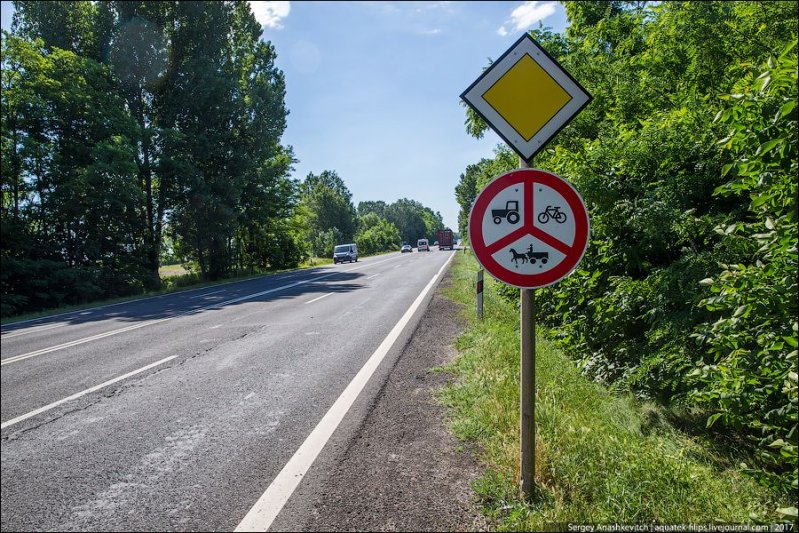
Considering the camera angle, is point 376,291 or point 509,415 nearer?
point 509,415

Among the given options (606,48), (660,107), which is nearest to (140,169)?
(606,48)

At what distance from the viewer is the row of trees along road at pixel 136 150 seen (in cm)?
1445

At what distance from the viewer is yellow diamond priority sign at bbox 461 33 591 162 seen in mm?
2523

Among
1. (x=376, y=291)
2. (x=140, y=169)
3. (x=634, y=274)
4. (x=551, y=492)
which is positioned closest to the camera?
(x=551, y=492)

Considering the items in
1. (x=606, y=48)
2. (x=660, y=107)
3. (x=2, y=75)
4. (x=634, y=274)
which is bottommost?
(x=634, y=274)

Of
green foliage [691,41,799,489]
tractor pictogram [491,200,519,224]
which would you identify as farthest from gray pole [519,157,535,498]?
green foliage [691,41,799,489]

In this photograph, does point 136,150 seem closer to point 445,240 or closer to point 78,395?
point 78,395

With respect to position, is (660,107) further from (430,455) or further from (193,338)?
(193,338)

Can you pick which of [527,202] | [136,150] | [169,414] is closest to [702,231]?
[527,202]

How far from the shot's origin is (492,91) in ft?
8.48

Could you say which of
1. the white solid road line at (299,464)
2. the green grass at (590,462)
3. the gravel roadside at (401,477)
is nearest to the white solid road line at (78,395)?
the white solid road line at (299,464)

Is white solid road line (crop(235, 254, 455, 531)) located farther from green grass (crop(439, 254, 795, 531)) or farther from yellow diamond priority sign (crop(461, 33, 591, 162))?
yellow diamond priority sign (crop(461, 33, 591, 162))

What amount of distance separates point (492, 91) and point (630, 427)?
312 cm

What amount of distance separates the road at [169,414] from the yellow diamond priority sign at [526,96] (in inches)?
103
